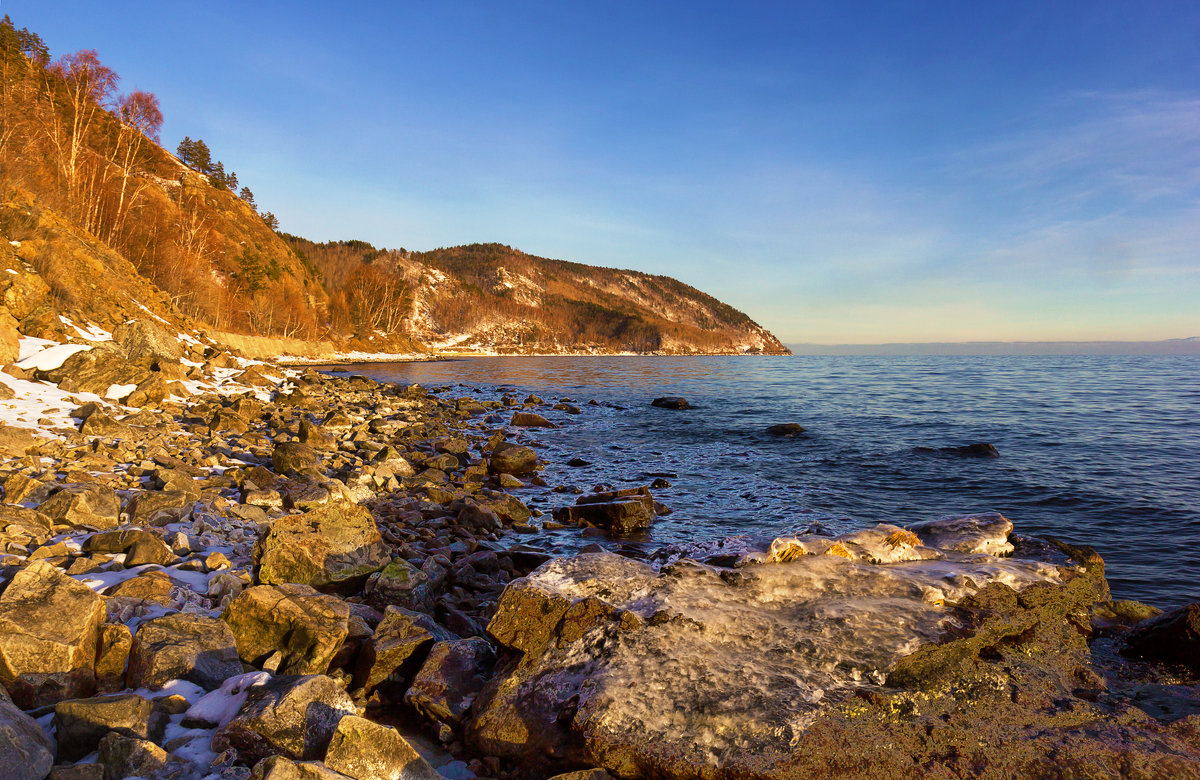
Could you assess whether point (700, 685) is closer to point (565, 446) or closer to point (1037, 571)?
point (1037, 571)

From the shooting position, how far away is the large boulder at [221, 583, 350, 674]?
4723mm

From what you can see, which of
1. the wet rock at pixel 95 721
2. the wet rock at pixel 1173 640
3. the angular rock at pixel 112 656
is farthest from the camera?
the wet rock at pixel 1173 640

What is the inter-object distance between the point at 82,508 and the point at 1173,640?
1189 centimetres

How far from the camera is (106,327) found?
19.6 meters

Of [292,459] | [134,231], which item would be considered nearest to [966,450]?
[292,459]

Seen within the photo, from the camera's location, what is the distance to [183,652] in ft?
13.9

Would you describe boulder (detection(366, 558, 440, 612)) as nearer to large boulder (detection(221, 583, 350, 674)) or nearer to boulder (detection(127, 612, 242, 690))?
large boulder (detection(221, 583, 350, 674))

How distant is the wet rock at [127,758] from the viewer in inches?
124

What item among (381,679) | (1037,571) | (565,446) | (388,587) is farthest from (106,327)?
(1037,571)

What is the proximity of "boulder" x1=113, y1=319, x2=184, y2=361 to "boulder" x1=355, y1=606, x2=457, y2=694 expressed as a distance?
58.2 ft

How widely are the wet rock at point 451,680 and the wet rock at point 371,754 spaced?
87 cm

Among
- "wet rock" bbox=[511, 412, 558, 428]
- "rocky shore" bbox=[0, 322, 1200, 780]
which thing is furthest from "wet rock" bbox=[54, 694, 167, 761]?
"wet rock" bbox=[511, 412, 558, 428]

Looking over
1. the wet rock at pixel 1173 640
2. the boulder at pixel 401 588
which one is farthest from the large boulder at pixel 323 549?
the wet rock at pixel 1173 640

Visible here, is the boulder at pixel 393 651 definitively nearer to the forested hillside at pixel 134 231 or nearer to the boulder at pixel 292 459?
the boulder at pixel 292 459
